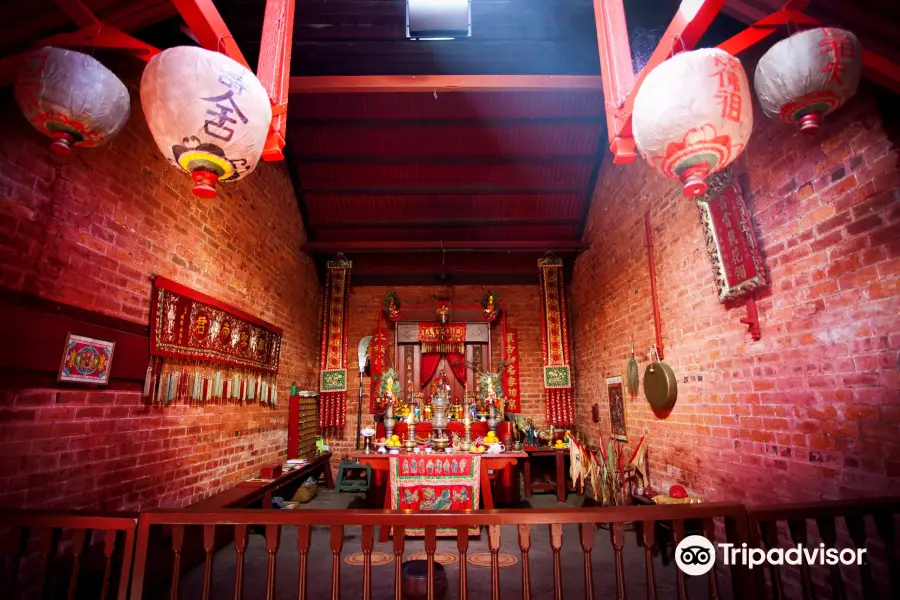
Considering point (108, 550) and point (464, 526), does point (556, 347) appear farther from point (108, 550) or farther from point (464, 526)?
point (108, 550)

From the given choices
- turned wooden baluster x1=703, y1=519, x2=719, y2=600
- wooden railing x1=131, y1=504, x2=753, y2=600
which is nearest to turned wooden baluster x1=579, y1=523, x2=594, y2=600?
wooden railing x1=131, y1=504, x2=753, y2=600

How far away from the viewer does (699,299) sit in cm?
362

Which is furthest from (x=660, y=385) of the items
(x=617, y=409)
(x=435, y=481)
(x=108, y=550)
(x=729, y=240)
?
(x=108, y=550)

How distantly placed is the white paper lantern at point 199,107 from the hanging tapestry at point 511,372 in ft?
20.9

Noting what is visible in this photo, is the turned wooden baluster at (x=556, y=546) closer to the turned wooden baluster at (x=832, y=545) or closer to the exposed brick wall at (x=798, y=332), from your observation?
the turned wooden baluster at (x=832, y=545)

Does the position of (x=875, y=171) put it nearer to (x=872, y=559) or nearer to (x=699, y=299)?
(x=699, y=299)

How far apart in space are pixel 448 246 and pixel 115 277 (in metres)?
4.85

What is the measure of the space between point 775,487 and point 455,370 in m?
5.30

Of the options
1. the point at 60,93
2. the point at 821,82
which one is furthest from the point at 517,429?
the point at 60,93

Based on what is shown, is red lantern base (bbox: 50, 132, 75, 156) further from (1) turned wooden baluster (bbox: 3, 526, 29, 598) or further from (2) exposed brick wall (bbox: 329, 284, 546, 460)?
(2) exposed brick wall (bbox: 329, 284, 546, 460)

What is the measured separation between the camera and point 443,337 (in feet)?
25.0

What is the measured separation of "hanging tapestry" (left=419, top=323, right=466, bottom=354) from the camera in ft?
25.1

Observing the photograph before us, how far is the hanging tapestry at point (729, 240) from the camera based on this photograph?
9.46 ft

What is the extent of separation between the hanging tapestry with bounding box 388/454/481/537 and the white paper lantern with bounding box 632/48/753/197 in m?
3.40
